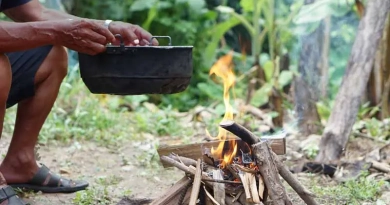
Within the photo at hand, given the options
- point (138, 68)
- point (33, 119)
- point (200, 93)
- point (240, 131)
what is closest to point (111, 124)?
point (33, 119)

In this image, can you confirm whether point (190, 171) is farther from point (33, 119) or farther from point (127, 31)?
point (33, 119)

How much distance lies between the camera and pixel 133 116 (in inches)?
256

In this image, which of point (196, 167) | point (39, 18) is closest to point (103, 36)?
point (196, 167)

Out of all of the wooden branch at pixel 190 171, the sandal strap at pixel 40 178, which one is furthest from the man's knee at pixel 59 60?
the wooden branch at pixel 190 171

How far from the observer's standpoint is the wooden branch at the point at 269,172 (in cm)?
271

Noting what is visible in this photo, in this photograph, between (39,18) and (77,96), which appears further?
(77,96)

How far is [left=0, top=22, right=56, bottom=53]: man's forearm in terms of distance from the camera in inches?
117

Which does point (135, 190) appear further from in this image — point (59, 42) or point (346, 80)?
point (346, 80)

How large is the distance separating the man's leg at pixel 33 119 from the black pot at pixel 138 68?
683 millimetres

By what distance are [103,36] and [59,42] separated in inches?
9.4

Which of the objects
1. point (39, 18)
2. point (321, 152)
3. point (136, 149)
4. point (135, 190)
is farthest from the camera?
point (136, 149)

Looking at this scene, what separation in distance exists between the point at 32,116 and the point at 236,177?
4.61 ft

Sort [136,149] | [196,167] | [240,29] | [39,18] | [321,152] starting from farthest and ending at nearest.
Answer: [240,29] → [136,149] → [321,152] → [39,18] → [196,167]

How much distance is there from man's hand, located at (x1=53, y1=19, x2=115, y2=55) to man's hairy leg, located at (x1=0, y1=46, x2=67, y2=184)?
718mm
